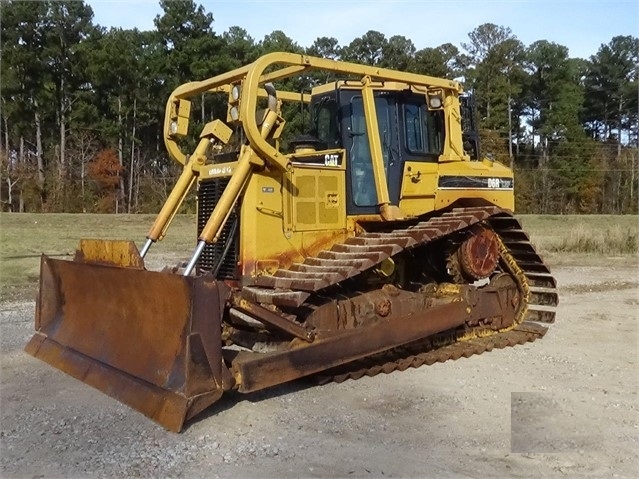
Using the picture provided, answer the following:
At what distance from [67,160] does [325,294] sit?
42064 millimetres

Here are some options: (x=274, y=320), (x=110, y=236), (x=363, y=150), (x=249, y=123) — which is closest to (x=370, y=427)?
(x=274, y=320)

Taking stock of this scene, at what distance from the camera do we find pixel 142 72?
151 ft

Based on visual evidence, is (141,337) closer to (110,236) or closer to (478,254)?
(478,254)

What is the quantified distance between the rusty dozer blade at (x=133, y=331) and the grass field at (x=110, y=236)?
545 centimetres

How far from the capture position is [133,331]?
6.20 metres

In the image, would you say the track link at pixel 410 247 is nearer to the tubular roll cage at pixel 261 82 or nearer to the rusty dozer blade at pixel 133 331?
the rusty dozer blade at pixel 133 331

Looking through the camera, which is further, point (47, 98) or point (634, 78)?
point (634, 78)

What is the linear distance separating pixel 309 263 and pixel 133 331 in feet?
5.80

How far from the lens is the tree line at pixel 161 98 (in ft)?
139

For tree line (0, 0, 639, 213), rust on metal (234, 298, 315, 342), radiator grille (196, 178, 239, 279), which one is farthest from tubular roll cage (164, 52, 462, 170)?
tree line (0, 0, 639, 213)

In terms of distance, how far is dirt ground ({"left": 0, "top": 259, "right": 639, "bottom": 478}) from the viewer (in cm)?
479

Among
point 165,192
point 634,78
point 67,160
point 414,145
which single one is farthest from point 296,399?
point 634,78

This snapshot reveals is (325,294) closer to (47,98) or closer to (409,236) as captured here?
(409,236)

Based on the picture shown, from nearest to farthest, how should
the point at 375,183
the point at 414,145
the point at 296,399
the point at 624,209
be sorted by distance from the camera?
the point at 296,399 → the point at 375,183 → the point at 414,145 → the point at 624,209
